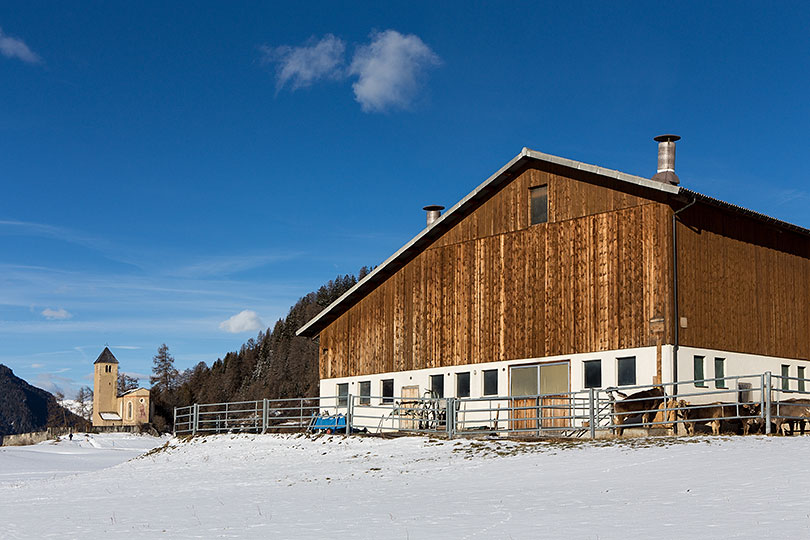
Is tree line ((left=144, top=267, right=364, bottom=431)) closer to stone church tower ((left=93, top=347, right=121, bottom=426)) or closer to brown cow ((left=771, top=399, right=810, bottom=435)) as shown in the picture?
stone church tower ((left=93, top=347, right=121, bottom=426))

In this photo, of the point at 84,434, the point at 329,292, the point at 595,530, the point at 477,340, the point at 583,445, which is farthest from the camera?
the point at 329,292

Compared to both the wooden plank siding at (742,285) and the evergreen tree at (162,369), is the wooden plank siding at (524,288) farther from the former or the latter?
the evergreen tree at (162,369)

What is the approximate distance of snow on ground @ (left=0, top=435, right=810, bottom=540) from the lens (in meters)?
13.9

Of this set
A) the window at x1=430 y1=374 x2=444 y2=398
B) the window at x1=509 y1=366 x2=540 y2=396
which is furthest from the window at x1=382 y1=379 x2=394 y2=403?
the window at x1=509 y1=366 x2=540 y2=396

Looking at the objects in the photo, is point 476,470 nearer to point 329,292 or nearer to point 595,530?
point 595,530

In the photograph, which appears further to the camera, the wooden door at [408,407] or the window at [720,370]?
the wooden door at [408,407]

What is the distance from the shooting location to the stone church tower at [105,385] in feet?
410

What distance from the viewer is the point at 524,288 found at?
32.2 meters

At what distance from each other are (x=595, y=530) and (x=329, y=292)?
476ft

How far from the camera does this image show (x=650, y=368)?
2773 cm

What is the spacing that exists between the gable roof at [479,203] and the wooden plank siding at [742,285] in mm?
688

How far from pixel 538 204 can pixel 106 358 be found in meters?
107

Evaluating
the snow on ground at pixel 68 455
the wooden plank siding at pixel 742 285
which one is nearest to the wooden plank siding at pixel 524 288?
the wooden plank siding at pixel 742 285

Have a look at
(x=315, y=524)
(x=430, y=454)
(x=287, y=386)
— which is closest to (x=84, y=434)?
(x=287, y=386)
